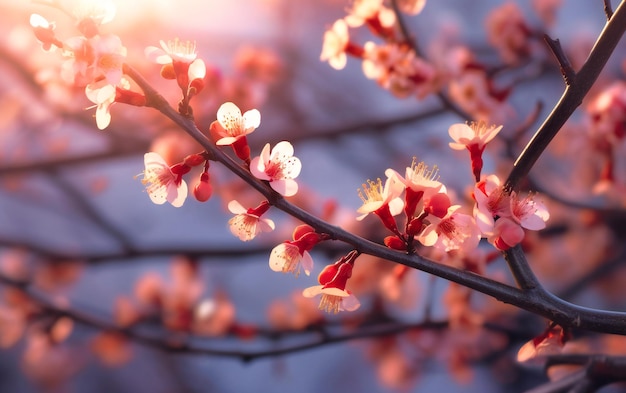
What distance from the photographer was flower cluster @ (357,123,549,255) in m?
Answer: 0.56

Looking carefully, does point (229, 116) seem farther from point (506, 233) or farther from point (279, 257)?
point (506, 233)

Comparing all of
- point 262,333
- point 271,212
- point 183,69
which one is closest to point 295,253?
point 183,69

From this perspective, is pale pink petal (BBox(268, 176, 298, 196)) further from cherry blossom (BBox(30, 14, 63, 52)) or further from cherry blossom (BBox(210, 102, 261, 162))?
cherry blossom (BBox(30, 14, 63, 52))

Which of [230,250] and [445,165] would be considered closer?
[230,250]

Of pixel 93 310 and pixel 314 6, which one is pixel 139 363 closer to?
pixel 93 310

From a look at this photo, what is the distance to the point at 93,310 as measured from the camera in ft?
9.41

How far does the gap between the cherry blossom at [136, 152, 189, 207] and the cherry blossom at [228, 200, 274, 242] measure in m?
0.06

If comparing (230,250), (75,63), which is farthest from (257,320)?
(75,63)

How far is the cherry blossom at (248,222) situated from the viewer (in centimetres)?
59

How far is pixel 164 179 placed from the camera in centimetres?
62

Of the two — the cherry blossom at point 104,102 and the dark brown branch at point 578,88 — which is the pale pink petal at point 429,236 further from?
the cherry blossom at point 104,102

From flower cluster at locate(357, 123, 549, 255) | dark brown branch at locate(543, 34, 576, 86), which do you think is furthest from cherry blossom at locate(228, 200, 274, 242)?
dark brown branch at locate(543, 34, 576, 86)

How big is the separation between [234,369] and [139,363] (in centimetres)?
48

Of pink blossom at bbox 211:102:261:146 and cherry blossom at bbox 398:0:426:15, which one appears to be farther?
cherry blossom at bbox 398:0:426:15
